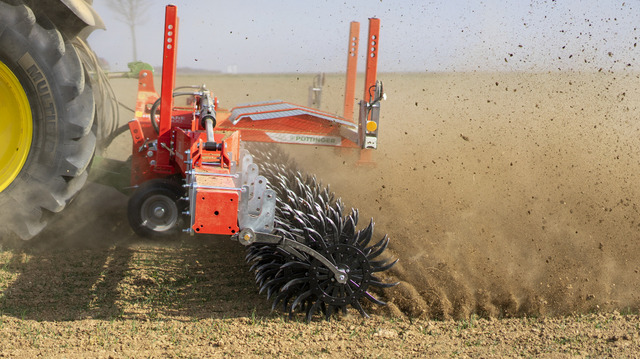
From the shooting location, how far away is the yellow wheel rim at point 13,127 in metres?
3.50

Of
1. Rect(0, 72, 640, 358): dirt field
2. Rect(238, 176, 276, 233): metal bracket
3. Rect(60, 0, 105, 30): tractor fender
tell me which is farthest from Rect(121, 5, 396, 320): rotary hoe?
Rect(60, 0, 105, 30): tractor fender

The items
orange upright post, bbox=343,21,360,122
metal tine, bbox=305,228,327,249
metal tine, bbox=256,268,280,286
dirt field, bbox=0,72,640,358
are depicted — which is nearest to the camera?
dirt field, bbox=0,72,640,358

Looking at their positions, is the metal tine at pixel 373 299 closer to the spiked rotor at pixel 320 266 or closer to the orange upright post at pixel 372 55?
the spiked rotor at pixel 320 266

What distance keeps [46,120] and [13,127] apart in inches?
9.2

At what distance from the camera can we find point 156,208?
4.41 metres

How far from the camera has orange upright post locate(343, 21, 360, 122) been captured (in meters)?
5.19

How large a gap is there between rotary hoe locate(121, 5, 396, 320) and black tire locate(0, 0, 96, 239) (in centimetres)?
66

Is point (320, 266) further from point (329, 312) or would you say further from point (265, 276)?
point (265, 276)

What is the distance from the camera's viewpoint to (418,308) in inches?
145

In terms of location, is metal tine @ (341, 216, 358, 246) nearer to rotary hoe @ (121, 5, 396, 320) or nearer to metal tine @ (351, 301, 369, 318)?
rotary hoe @ (121, 5, 396, 320)

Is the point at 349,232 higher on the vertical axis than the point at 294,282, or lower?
higher

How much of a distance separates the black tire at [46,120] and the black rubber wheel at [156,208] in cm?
74

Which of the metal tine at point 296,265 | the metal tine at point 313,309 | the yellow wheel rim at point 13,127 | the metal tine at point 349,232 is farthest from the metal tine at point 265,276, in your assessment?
the yellow wheel rim at point 13,127

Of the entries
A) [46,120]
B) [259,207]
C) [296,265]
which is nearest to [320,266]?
[296,265]
